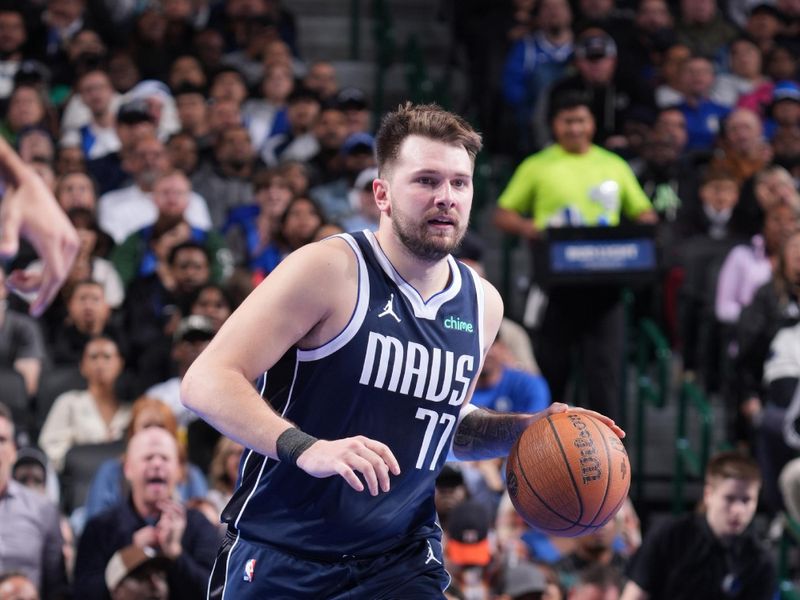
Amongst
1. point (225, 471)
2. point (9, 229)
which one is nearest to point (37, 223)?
point (9, 229)

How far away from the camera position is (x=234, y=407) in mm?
3875

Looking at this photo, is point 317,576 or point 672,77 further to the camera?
point 672,77

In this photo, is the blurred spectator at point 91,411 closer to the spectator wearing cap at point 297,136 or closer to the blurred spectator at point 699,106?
the spectator wearing cap at point 297,136

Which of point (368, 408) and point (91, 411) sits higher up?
point (368, 408)

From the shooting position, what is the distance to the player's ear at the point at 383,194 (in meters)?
4.31

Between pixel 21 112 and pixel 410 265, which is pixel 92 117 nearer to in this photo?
pixel 21 112

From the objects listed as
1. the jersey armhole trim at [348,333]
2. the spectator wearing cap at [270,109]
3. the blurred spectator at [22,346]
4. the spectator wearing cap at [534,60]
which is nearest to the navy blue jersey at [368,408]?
the jersey armhole trim at [348,333]

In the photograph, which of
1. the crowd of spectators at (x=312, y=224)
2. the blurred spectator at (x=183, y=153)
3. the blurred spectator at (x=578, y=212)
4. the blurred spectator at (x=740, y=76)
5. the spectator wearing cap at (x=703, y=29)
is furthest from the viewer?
the spectator wearing cap at (x=703, y=29)

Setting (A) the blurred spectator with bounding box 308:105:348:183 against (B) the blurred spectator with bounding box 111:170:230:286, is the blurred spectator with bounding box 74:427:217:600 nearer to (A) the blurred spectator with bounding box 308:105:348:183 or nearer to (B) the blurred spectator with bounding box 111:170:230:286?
(B) the blurred spectator with bounding box 111:170:230:286

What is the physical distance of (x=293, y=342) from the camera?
408 centimetres

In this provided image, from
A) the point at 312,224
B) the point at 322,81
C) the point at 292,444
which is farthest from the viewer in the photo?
the point at 322,81

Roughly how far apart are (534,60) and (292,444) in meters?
9.18

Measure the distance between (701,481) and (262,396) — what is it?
5964 millimetres

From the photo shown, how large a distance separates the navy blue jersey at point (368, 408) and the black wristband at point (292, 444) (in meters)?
0.38
